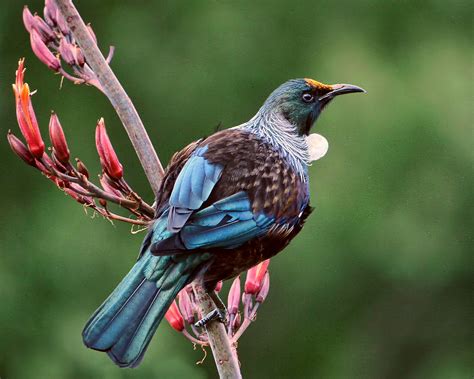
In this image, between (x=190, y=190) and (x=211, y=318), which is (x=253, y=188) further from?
(x=211, y=318)

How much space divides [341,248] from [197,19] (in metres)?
2.25

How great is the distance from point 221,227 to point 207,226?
4cm

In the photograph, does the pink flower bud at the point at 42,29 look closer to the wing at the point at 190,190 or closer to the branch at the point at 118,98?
the branch at the point at 118,98

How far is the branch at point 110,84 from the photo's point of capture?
2891mm

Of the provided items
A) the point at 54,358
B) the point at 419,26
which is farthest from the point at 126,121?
the point at 419,26

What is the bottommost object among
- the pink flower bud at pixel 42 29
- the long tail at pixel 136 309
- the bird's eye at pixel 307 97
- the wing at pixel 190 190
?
the long tail at pixel 136 309

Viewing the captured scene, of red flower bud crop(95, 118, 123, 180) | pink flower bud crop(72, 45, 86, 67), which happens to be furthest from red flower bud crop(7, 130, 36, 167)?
pink flower bud crop(72, 45, 86, 67)

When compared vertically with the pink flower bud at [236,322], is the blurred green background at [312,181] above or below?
below

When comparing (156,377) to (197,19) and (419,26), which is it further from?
(419,26)

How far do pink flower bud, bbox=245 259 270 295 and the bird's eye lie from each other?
2.21 feet

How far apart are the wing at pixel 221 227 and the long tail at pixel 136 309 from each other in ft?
0.28

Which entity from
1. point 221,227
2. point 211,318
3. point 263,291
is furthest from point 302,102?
point 211,318

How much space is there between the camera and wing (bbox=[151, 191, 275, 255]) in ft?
9.23

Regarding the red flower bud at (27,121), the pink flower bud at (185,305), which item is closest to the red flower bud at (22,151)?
the red flower bud at (27,121)
